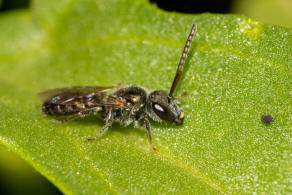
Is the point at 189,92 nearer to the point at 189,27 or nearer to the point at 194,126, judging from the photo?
the point at 194,126

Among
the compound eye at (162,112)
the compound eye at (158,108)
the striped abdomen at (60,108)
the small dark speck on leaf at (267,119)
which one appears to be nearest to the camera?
the small dark speck on leaf at (267,119)

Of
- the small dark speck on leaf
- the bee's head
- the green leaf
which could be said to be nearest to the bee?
the bee's head

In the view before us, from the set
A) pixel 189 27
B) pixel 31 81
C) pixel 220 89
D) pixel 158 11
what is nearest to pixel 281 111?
pixel 220 89

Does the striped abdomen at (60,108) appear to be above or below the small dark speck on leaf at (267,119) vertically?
below

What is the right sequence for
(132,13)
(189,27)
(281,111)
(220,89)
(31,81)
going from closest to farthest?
(281,111) → (220,89) → (189,27) → (132,13) → (31,81)

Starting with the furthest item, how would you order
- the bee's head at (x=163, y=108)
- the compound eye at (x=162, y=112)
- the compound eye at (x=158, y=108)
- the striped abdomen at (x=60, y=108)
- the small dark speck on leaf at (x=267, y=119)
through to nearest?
the striped abdomen at (x=60, y=108)
the compound eye at (x=158, y=108)
the compound eye at (x=162, y=112)
the bee's head at (x=163, y=108)
the small dark speck on leaf at (x=267, y=119)

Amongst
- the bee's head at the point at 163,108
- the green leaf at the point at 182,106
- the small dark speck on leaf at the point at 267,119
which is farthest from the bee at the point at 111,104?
the small dark speck on leaf at the point at 267,119

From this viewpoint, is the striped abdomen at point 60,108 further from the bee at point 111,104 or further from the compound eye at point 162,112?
the compound eye at point 162,112

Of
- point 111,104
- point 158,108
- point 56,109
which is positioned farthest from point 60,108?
point 158,108
